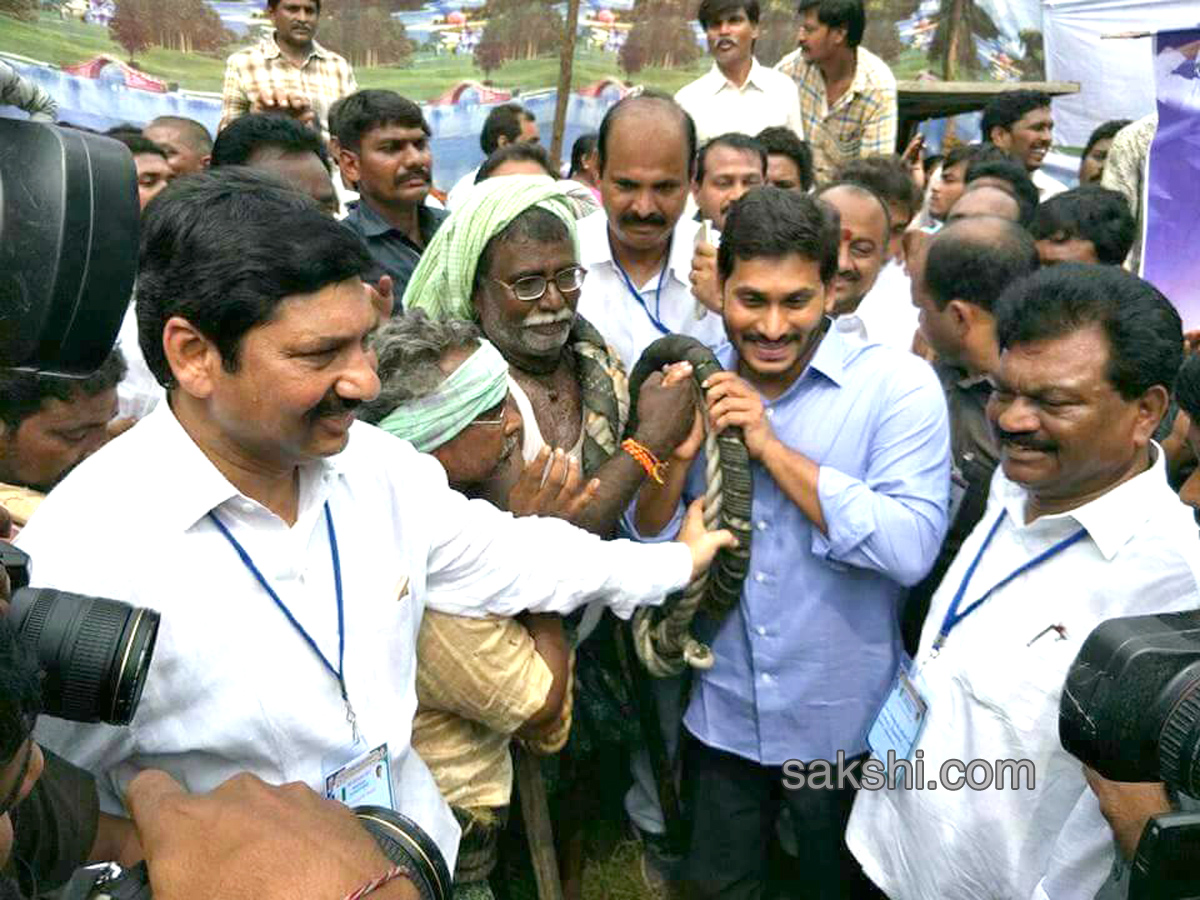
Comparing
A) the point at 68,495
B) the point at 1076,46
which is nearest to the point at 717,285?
the point at 68,495

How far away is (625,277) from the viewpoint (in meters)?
3.55

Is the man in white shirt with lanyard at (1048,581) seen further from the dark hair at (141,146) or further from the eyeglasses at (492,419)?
the dark hair at (141,146)

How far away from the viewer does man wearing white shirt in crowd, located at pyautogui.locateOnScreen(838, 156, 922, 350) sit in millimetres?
4371

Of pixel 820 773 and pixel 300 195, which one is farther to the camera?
pixel 820 773

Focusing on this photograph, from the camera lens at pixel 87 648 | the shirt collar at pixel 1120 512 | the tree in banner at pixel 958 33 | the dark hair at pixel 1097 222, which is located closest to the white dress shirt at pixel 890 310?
the dark hair at pixel 1097 222

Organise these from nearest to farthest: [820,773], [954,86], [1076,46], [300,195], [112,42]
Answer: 1. [300,195]
2. [820,773]
3. [112,42]
4. [954,86]
5. [1076,46]

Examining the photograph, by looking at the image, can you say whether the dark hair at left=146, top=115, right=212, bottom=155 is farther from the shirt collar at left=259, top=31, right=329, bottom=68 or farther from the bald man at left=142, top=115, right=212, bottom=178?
the shirt collar at left=259, top=31, right=329, bottom=68

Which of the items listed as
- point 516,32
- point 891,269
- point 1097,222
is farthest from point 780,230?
point 516,32

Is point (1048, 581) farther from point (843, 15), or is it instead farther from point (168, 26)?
point (168, 26)

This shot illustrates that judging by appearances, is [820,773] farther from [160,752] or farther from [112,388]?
[112,388]

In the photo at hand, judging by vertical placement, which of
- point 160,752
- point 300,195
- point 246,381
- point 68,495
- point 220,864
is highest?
point 300,195

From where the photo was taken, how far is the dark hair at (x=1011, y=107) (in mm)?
7203

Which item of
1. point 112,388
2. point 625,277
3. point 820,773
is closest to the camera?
point 112,388

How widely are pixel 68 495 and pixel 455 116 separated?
8067mm
